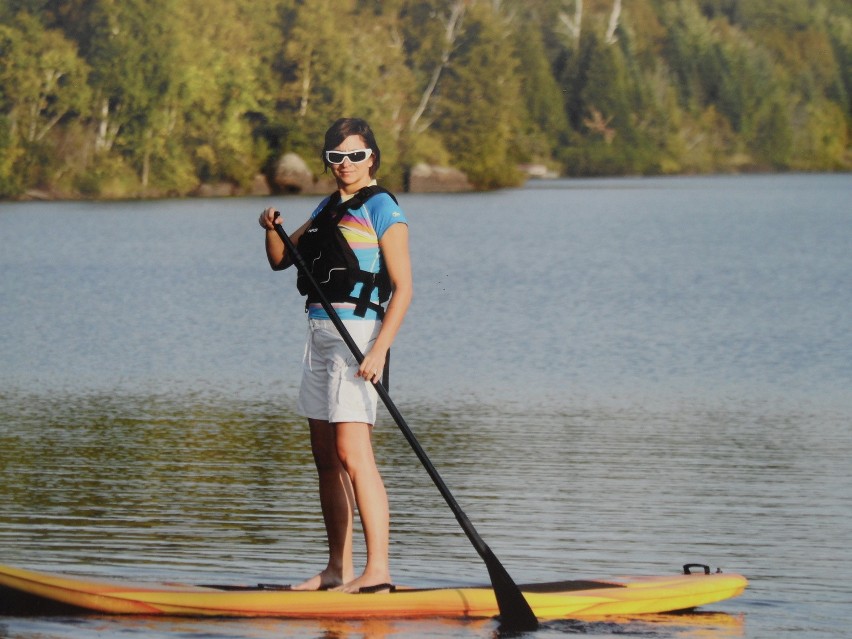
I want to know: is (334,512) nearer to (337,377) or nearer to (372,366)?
(337,377)

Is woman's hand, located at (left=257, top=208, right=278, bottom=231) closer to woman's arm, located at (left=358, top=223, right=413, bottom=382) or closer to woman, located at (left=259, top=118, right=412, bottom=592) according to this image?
woman, located at (left=259, top=118, right=412, bottom=592)

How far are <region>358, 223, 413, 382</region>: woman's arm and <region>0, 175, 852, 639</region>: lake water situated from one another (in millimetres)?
988

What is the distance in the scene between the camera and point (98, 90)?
71812 millimetres

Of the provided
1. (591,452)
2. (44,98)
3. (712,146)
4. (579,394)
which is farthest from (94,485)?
(712,146)

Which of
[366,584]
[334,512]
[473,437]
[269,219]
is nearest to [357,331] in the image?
[269,219]

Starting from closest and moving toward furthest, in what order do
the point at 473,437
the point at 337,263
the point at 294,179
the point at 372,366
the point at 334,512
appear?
the point at 372,366 → the point at 337,263 → the point at 334,512 → the point at 473,437 → the point at 294,179

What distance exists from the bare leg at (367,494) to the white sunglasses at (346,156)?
0.99 meters

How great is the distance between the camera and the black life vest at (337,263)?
668cm

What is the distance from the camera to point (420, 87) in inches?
3433

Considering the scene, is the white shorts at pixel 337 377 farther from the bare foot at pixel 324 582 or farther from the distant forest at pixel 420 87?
the distant forest at pixel 420 87

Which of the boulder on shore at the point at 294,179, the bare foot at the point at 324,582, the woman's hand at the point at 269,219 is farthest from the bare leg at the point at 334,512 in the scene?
the boulder on shore at the point at 294,179

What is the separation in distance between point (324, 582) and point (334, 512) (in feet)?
0.92

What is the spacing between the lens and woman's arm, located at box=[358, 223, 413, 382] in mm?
6586

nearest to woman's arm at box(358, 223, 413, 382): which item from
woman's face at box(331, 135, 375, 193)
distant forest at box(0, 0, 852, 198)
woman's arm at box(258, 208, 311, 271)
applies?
woman's face at box(331, 135, 375, 193)
